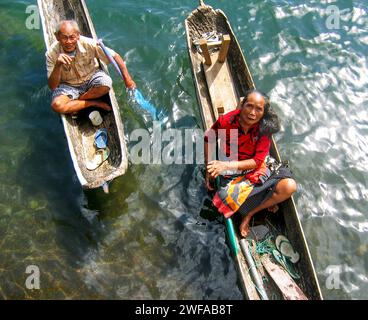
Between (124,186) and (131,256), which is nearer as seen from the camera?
(131,256)

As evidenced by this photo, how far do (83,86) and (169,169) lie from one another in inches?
79.5

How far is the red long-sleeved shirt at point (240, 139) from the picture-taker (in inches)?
211

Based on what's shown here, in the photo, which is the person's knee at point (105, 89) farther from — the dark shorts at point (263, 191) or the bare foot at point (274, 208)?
the bare foot at point (274, 208)

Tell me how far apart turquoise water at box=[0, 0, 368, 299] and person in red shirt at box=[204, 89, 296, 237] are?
92 centimetres

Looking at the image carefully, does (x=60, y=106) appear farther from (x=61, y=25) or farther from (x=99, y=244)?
(x=99, y=244)

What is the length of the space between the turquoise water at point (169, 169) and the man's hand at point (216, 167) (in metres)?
1.27

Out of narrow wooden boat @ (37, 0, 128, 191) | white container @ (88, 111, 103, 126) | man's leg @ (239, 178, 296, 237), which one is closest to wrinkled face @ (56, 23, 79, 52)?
narrow wooden boat @ (37, 0, 128, 191)

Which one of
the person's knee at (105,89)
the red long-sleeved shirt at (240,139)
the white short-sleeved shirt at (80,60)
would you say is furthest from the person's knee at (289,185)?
the white short-sleeved shirt at (80,60)

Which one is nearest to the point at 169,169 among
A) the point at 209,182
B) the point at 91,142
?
the point at 209,182

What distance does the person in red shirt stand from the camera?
5211mm

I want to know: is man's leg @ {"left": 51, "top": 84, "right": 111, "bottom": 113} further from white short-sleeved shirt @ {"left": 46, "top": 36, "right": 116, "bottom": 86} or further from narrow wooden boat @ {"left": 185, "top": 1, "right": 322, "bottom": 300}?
narrow wooden boat @ {"left": 185, "top": 1, "right": 322, "bottom": 300}
